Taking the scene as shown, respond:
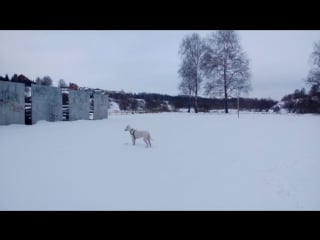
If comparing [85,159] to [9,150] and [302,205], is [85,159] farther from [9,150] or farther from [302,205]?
[302,205]

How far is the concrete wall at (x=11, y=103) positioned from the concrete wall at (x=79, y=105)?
547 cm

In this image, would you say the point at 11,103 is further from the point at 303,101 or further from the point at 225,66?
the point at 303,101

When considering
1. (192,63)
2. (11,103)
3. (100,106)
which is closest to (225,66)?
(192,63)

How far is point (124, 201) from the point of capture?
3.94 m

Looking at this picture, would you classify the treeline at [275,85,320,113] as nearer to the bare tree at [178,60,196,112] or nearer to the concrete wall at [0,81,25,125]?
the bare tree at [178,60,196,112]

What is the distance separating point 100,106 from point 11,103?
10.5m

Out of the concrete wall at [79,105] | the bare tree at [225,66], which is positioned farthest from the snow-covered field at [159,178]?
the bare tree at [225,66]

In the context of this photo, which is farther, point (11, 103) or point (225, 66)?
point (225, 66)

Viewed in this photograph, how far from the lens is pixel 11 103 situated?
16469 millimetres

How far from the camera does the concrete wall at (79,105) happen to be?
22641 millimetres

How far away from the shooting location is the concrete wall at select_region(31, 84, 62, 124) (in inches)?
730

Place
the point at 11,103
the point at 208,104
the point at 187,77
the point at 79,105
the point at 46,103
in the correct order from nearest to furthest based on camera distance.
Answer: the point at 11,103, the point at 46,103, the point at 79,105, the point at 187,77, the point at 208,104
